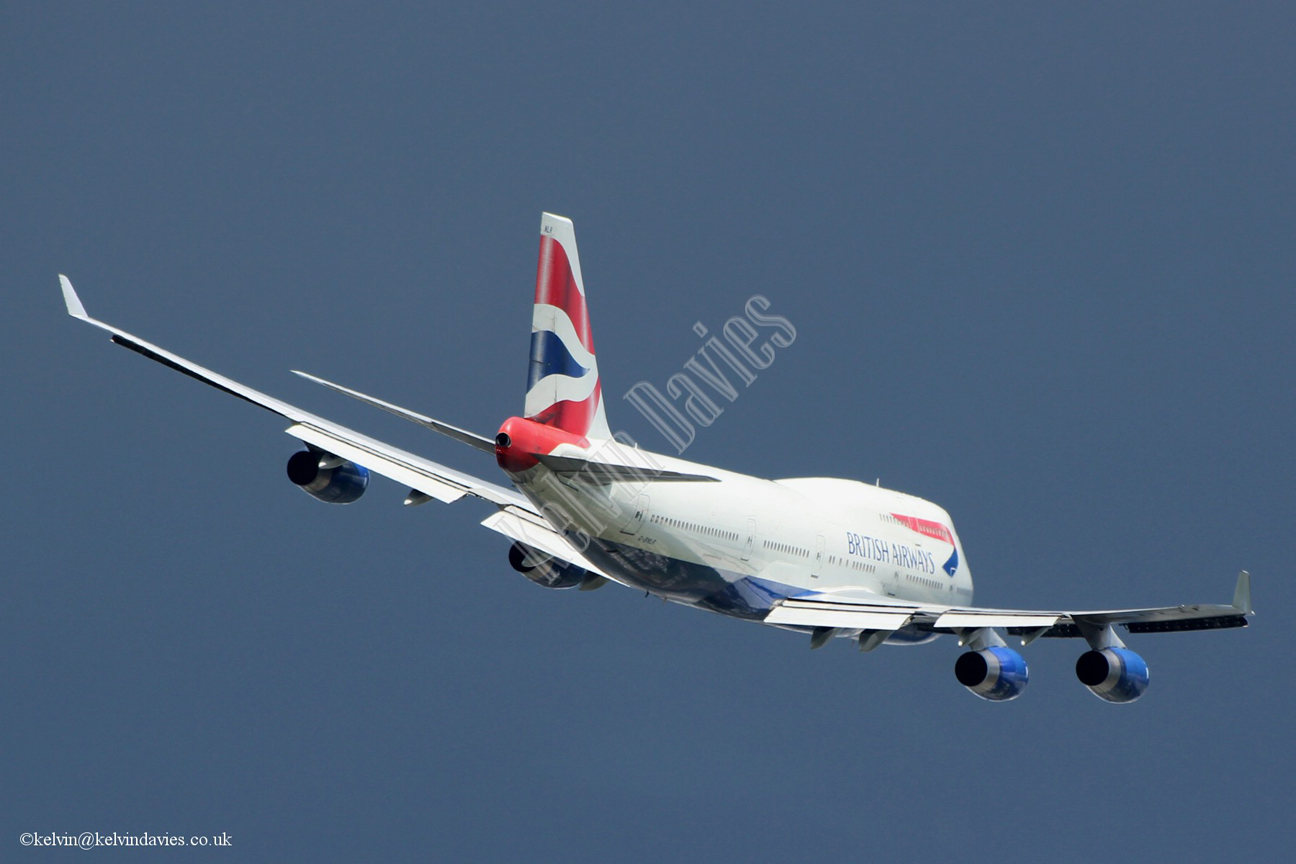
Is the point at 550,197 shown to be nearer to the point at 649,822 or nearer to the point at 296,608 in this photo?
the point at 296,608

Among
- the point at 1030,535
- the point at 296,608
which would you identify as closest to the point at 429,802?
the point at 296,608

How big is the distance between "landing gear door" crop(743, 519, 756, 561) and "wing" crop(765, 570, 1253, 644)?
155 centimetres

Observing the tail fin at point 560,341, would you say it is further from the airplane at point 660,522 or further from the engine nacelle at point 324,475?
the engine nacelle at point 324,475

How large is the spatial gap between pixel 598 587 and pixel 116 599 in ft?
157

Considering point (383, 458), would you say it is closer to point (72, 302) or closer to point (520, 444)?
point (520, 444)

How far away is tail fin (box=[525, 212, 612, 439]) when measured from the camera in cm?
3117

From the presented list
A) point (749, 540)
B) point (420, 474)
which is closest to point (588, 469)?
point (420, 474)

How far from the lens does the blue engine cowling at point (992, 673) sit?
118ft

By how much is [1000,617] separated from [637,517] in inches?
317

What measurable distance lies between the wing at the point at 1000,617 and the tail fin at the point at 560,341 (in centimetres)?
820

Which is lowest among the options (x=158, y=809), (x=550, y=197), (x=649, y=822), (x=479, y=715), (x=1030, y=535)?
(x=158, y=809)

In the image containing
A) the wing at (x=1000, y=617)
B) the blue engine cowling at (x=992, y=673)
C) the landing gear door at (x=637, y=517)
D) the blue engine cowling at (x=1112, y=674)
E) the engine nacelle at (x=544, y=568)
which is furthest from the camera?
the engine nacelle at (x=544, y=568)

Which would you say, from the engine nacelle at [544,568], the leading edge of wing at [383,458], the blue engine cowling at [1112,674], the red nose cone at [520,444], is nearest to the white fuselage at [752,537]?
the red nose cone at [520,444]

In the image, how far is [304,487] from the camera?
119 feet
